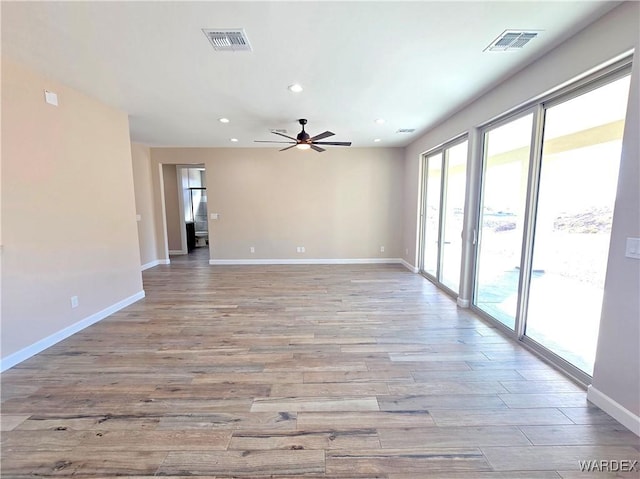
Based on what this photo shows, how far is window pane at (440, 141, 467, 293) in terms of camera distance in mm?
4145

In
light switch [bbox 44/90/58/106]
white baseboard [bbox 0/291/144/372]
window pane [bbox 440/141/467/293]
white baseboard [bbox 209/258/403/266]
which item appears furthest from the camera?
white baseboard [bbox 209/258/403/266]

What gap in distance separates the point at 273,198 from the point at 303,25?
187 inches

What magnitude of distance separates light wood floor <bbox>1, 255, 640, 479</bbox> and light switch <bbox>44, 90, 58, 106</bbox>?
2519 mm

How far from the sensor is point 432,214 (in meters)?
5.44

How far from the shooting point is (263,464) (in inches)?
59.3

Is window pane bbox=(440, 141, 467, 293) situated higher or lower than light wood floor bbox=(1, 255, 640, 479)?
higher

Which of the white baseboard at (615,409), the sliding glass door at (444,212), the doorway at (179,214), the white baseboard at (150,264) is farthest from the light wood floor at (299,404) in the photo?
the doorway at (179,214)

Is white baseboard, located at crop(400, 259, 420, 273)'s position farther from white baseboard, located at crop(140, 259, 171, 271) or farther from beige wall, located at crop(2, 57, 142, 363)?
white baseboard, located at crop(140, 259, 171, 271)

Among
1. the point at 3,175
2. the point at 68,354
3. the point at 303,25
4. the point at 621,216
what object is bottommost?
the point at 68,354

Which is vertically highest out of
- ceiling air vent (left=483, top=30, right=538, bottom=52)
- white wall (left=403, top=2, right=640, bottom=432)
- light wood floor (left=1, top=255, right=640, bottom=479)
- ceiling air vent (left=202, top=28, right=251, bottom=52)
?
ceiling air vent (left=202, top=28, right=251, bottom=52)

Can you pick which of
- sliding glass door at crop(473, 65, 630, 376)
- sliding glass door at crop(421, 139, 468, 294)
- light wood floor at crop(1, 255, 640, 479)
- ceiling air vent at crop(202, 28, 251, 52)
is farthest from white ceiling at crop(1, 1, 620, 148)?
light wood floor at crop(1, 255, 640, 479)

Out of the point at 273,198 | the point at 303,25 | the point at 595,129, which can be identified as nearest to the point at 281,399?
the point at 303,25

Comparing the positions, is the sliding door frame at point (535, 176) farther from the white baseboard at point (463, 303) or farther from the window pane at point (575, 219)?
the white baseboard at point (463, 303)

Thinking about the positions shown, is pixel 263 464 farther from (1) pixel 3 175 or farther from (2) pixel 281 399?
(1) pixel 3 175
